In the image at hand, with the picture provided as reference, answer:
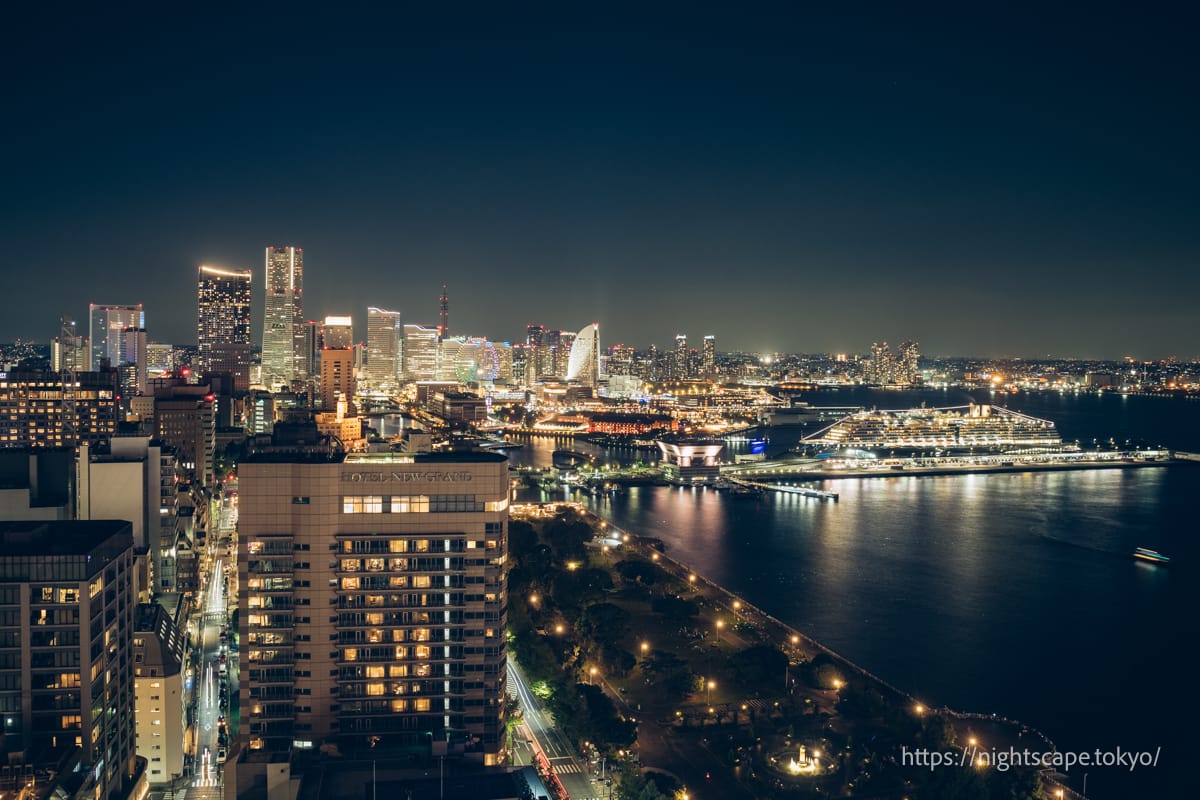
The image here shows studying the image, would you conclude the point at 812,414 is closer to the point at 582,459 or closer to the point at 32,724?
the point at 582,459

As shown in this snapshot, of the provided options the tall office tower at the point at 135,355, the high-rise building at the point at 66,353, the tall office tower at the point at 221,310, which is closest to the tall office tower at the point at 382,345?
the tall office tower at the point at 221,310

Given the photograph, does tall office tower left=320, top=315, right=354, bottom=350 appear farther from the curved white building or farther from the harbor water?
the harbor water

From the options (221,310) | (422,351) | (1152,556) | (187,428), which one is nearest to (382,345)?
(422,351)

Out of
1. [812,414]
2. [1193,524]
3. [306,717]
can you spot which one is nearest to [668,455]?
[1193,524]

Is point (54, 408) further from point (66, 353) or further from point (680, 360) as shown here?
point (680, 360)

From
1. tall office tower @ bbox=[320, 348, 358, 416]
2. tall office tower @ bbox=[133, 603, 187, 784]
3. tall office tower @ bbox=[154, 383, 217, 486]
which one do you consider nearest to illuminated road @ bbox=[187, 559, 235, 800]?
tall office tower @ bbox=[133, 603, 187, 784]
